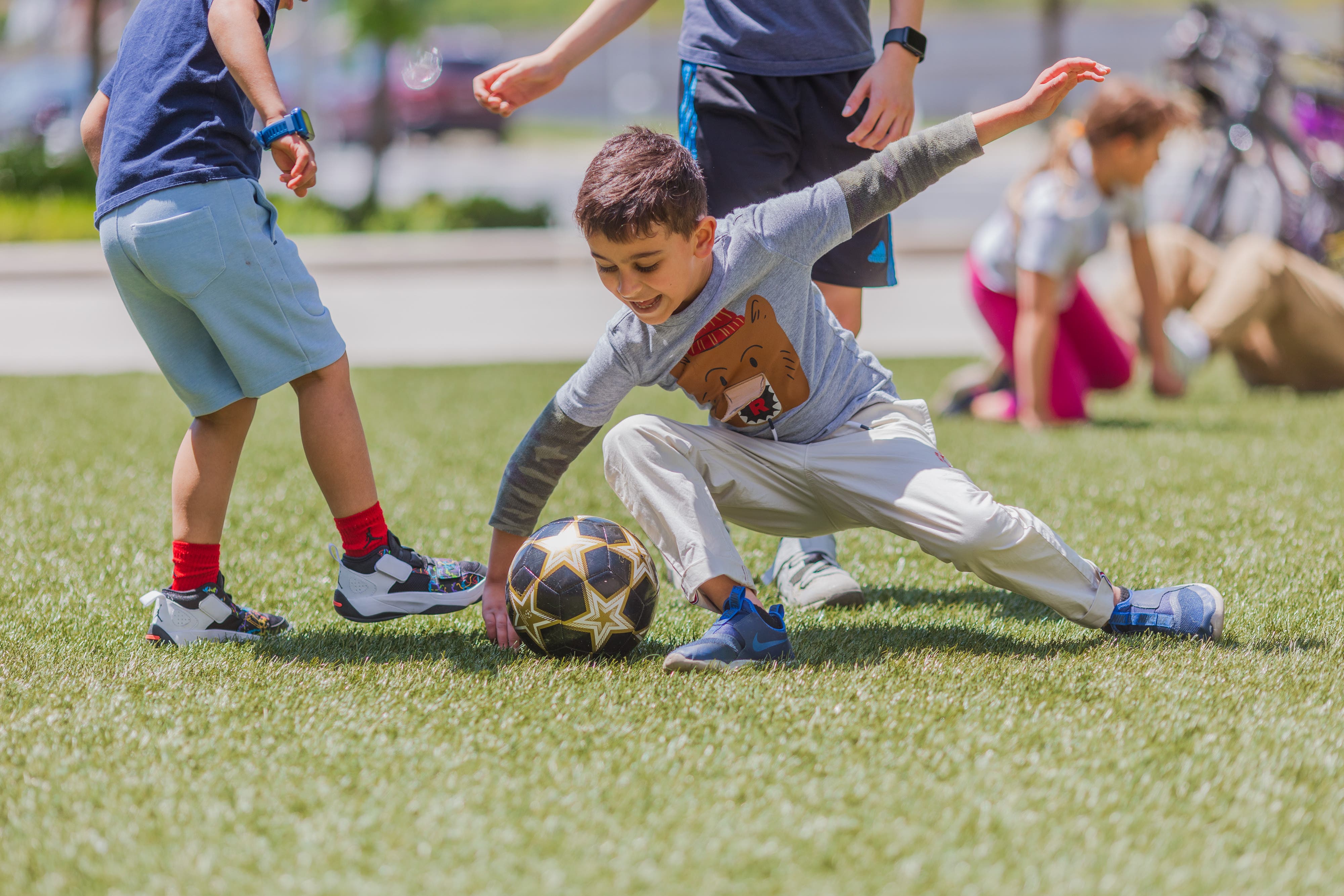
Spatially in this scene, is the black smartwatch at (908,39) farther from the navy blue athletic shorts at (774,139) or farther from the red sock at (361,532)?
the red sock at (361,532)

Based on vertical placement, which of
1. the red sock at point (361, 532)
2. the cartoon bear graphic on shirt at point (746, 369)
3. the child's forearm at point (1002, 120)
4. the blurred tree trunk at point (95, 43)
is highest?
the blurred tree trunk at point (95, 43)

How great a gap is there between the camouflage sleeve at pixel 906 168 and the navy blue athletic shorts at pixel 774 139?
0.51m

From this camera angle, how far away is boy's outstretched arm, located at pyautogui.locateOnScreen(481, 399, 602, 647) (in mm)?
2871

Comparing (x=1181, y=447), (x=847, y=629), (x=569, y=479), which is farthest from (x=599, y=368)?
Answer: (x=1181, y=447)

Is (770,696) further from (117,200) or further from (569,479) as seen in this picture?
(569,479)

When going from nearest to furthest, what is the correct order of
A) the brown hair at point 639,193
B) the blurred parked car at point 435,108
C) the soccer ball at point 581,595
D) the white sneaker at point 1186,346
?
the brown hair at point 639,193
the soccer ball at point 581,595
the white sneaker at point 1186,346
the blurred parked car at point 435,108

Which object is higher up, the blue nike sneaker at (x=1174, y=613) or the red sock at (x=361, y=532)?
the red sock at (x=361, y=532)

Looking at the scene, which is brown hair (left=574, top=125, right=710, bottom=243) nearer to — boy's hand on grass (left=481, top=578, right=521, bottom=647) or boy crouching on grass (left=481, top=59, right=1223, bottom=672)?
boy crouching on grass (left=481, top=59, right=1223, bottom=672)

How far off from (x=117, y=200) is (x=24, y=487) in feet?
7.49

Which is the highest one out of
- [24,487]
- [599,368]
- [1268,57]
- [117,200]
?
[1268,57]

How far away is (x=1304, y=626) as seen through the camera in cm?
298

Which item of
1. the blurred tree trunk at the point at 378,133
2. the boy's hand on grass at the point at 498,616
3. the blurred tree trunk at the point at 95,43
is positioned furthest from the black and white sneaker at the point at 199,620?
the blurred tree trunk at the point at 95,43

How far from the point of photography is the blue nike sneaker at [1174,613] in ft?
9.45

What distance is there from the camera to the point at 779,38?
10.7 feet
